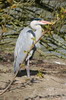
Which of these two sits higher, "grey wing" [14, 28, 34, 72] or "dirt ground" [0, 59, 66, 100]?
"grey wing" [14, 28, 34, 72]

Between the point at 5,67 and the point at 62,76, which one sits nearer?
the point at 62,76

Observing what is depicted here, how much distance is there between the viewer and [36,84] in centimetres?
624

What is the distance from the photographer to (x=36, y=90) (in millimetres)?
5785

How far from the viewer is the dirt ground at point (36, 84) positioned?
214 inches

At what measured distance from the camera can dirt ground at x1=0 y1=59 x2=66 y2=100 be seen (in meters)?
5.43

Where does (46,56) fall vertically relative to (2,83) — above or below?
below

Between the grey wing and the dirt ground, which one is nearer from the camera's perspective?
the dirt ground

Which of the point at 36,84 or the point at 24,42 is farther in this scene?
the point at 24,42

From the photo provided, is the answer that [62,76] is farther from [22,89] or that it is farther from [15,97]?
[15,97]

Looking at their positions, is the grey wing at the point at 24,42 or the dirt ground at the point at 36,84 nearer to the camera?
the dirt ground at the point at 36,84

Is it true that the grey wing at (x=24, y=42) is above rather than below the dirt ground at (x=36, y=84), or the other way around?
above

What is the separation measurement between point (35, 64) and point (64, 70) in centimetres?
84

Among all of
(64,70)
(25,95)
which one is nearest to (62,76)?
(64,70)

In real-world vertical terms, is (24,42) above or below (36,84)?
above
